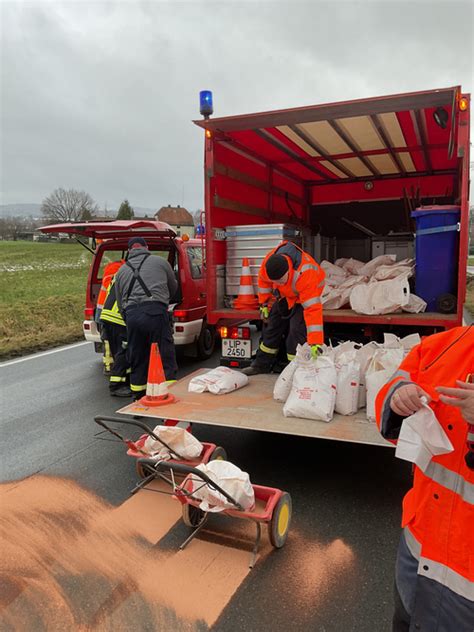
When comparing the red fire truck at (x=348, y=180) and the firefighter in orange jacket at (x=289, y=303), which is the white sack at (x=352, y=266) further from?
the firefighter in orange jacket at (x=289, y=303)

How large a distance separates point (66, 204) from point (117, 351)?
6553 cm

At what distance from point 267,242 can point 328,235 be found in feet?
10.8

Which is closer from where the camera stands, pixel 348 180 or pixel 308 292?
pixel 308 292

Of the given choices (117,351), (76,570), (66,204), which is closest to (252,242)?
(117,351)

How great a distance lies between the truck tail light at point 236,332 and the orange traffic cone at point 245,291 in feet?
0.91

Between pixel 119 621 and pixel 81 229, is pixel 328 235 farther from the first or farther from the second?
pixel 119 621

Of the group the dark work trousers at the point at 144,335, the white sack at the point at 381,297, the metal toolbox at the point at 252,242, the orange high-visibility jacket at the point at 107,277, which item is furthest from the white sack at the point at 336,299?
the orange high-visibility jacket at the point at 107,277

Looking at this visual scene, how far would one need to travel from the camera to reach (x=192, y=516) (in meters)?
3.03

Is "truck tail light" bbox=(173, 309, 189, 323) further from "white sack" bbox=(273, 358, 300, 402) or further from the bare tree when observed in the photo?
the bare tree

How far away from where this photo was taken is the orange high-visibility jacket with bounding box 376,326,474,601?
4.47 ft

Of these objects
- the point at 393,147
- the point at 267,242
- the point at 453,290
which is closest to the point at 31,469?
the point at 267,242

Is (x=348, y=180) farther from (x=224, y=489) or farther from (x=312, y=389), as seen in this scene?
(x=224, y=489)

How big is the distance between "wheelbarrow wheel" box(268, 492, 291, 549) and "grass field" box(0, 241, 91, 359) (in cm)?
696

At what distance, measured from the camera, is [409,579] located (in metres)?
1.48
